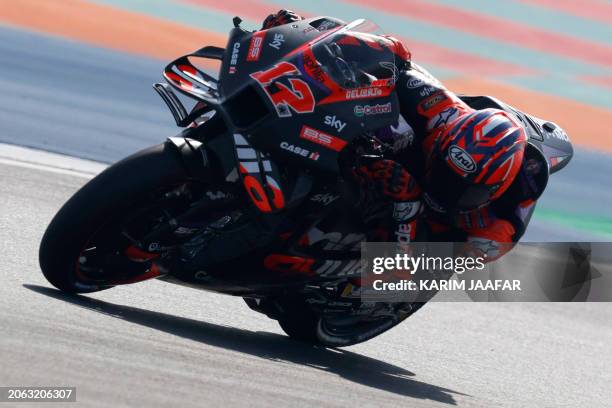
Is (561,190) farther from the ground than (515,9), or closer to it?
closer to it

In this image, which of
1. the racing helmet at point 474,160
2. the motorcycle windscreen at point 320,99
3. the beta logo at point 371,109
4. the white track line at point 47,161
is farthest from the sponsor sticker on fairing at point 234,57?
the white track line at point 47,161

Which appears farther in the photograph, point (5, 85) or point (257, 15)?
point (257, 15)

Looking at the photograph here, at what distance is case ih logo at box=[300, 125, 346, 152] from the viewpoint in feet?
15.0

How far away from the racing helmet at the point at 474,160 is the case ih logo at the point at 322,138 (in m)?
0.57

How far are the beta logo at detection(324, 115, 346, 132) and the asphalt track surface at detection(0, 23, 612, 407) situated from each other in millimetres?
999

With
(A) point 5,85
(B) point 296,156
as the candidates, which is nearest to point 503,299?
(B) point 296,156

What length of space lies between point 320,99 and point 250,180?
16.9 inches

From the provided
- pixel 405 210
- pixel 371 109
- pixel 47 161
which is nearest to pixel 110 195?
pixel 371 109

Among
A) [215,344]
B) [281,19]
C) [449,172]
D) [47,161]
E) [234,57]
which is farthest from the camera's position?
[47,161]

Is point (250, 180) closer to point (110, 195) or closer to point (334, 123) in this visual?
point (334, 123)

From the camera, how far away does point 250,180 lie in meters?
4.55

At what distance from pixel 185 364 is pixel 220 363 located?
0.23m

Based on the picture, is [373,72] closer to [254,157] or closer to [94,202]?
[254,157]

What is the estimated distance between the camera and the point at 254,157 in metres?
4.55
